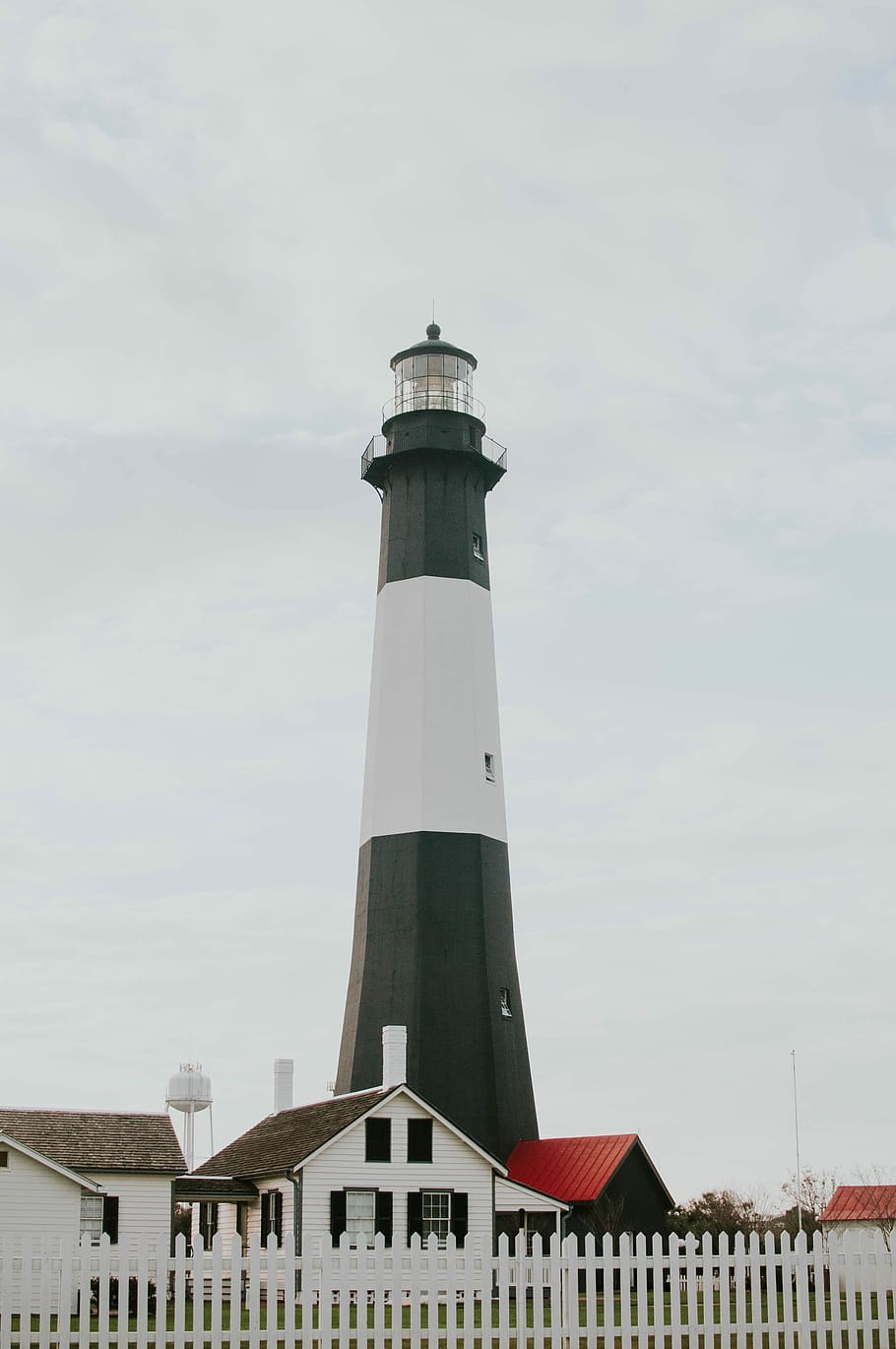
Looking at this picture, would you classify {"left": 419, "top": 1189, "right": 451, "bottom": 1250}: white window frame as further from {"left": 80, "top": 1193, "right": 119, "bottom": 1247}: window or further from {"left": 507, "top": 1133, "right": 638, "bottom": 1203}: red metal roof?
{"left": 80, "top": 1193, "right": 119, "bottom": 1247}: window

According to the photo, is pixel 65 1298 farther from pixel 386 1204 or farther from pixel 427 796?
pixel 427 796

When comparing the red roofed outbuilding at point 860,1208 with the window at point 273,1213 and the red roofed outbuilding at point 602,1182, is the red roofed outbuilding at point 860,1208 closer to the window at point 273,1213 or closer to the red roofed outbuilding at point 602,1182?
the red roofed outbuilding at point 602,1182

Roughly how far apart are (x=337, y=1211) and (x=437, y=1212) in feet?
6.24

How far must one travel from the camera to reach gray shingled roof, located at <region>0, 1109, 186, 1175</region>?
3030 centimetres

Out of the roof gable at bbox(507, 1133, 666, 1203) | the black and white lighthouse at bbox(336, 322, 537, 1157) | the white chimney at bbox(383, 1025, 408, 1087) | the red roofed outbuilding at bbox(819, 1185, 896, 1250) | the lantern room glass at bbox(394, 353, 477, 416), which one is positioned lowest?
the red roofed outbuilding at bbox(819, 1185, 896, 1250)

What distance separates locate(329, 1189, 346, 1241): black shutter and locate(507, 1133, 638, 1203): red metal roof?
4.68m

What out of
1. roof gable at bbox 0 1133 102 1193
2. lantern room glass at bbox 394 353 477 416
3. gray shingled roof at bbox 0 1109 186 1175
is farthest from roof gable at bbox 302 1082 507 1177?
lantern room glass at bbox 394 353 477 416

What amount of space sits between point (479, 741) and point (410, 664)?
7.60 ft

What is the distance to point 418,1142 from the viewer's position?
30.8 metres

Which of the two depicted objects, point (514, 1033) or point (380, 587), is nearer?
point (514, 1033)

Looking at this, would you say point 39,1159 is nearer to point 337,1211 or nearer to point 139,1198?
point 139,1198

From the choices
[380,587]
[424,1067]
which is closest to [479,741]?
[380,587]

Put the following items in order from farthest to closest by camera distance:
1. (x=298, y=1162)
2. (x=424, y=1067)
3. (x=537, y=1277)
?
(x=424, y=1067) < (x=298, y=1162) < (x=537, y=1277)

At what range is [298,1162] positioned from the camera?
30.1 metres
